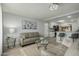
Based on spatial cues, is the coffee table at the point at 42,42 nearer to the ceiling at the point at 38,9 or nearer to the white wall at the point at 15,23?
the white wall at the point at 15,23

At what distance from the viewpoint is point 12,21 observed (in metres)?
1.61

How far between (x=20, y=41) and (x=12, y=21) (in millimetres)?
497

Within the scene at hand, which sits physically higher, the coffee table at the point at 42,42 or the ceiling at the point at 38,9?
the ceiling at the point at 38,9

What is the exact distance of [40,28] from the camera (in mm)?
1701

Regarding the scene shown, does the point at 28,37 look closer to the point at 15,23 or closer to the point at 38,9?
the point at 15,23

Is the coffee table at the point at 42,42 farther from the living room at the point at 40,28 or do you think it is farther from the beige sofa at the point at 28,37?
the beige sofa at the point at 28,37

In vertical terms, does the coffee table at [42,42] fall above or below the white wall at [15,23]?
below

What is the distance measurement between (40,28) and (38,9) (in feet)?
1.48

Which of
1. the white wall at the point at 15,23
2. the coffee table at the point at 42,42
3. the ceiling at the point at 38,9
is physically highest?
the ceiling at the point at 38,9

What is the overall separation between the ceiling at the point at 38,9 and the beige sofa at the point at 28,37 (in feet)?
1.35

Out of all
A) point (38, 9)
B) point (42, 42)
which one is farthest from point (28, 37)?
point (38, 9)

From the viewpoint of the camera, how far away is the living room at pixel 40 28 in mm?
1581

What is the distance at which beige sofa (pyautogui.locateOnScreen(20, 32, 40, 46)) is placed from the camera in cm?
165

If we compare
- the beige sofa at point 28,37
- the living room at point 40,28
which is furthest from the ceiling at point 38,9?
the beige sofa at point 28,37
